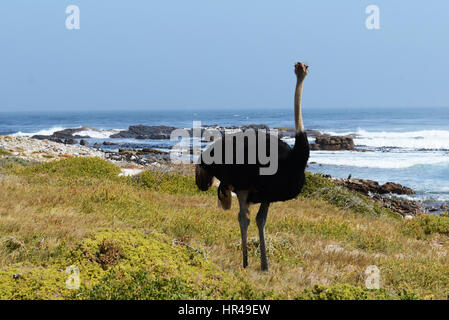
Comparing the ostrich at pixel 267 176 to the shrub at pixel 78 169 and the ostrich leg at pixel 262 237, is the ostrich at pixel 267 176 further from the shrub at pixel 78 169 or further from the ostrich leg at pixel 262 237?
the shrub at pixel 78 169

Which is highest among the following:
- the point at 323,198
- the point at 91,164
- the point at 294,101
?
the point at 294,101

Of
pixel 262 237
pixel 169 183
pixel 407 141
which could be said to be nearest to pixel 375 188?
pixel 169 183

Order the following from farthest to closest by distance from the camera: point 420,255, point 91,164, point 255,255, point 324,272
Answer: point 91,164, point 420,255, point 255,255, point 324,272

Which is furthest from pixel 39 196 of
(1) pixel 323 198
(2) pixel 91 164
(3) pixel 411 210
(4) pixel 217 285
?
(3) pixel 411 210

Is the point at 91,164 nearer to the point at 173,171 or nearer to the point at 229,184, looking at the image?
the point at 173,171

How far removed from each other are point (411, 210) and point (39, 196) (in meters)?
15.9

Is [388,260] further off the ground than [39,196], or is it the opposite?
[39,196]

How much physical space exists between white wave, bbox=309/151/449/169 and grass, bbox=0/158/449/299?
2604 cm

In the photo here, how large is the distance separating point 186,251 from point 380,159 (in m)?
37.0

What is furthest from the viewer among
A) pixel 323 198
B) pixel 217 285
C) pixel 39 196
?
pixel 323 198

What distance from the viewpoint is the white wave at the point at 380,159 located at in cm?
3697

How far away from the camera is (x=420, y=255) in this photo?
8438mm

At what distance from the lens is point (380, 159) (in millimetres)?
40312

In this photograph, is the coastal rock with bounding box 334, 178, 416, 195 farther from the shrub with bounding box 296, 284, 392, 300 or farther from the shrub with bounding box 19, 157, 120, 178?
the shrub with bounding box 296, 284, 392, 300
